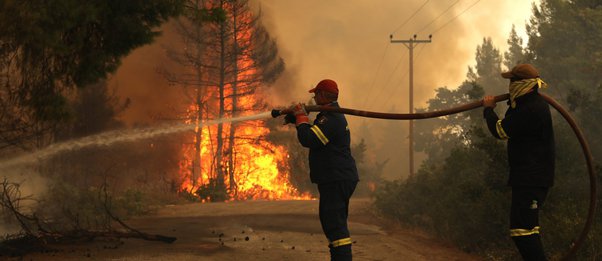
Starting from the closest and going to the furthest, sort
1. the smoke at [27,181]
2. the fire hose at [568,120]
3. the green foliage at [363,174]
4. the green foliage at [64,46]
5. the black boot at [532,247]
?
the black boot at [532,247]
the fire hose at [568,120]
the green foliage at [64,46]
the smoke at [27,181]
the green foliage at [363,174]

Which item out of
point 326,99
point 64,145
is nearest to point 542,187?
point 326,99

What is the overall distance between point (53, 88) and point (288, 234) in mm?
4889

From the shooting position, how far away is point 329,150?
6.17 metres

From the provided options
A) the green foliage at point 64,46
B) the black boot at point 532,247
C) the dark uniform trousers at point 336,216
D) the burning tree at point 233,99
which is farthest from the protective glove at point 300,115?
the burning tree at point 233,99

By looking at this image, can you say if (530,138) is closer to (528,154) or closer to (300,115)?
(528,154)

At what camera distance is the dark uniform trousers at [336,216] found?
237 inches

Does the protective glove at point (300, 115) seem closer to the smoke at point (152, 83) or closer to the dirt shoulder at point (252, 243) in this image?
the dirt shoulder at point (252, 243)

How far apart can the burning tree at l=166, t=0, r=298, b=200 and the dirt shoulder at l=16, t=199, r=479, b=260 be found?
1631 centimetres

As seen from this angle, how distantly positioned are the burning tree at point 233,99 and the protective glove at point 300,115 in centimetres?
2503

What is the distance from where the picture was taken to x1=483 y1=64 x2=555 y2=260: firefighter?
5.37 metres

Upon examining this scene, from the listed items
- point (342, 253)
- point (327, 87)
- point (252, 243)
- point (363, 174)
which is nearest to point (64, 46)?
point (327, 87)

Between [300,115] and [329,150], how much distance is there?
1.51 feet

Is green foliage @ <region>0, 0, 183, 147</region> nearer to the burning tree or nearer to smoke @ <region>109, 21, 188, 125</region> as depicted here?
the burning tree

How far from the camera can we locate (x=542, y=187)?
5465mm
